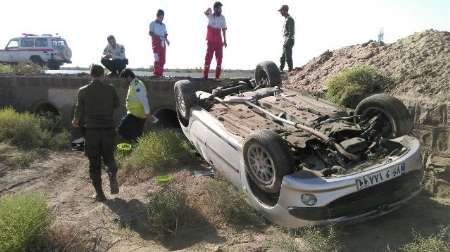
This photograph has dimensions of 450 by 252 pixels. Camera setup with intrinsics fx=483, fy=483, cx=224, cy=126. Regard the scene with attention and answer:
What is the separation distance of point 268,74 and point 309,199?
3.66 meters

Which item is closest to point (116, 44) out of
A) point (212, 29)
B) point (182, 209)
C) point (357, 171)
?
point (212, 29)

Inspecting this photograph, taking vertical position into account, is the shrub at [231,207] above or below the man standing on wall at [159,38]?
below

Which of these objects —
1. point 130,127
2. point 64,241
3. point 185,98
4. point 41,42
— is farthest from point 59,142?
point 41,42

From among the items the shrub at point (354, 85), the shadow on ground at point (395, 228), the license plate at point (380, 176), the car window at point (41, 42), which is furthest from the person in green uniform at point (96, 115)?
the car window at point (41, 42)

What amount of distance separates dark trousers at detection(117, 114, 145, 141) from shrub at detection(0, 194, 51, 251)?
3.44 meters

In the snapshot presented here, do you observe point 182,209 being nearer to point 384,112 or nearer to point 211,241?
point 211,241

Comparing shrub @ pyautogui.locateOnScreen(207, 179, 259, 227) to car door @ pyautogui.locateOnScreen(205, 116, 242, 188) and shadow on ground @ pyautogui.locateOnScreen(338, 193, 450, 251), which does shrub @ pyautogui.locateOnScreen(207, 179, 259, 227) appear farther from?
shadow on ground @ pyautogui.locateOnScreen(338, 193, 450, 251)

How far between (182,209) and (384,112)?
2.77 meters

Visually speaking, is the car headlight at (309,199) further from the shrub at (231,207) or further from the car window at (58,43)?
the car window at (58,43)

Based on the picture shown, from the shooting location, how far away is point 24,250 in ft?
16.2

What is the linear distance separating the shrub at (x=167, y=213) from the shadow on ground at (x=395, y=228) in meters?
1.85

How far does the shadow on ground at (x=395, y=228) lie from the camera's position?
4.98 m

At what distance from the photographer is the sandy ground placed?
202 inches

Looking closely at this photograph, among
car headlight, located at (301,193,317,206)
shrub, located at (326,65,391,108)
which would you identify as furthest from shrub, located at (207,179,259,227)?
shrub, located at (326,65,391,108)
